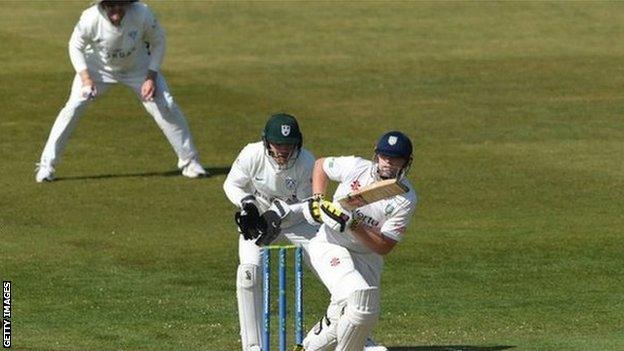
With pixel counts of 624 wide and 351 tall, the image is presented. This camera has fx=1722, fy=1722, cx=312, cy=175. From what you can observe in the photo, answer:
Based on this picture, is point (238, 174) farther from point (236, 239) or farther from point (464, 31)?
point (464, 31)

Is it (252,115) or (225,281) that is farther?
(252,115)

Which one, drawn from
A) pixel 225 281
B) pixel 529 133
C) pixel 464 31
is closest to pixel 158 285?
pixel 225 281

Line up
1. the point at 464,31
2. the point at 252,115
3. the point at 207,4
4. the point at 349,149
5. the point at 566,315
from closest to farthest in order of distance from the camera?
the point at 566,315 < the point at 349,149 < the point at 252,115 < the point at 464,31 < the point at 207,4

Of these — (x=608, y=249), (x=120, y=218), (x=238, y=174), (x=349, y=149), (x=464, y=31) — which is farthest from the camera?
(x=464, y=31)

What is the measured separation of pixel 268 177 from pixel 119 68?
735cm

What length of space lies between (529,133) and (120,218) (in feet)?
22.0

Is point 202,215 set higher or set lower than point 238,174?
lower

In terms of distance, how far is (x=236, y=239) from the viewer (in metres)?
17.7

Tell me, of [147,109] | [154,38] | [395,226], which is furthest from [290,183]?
[147,109]

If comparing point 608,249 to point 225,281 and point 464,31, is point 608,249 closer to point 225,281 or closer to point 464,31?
point 225,281

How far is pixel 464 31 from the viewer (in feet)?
101

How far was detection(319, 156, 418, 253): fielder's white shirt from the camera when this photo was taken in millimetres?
12320

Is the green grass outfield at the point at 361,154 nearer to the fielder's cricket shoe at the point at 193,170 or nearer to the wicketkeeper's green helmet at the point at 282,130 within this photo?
the fielder's cricket shoe at the point at 193,170

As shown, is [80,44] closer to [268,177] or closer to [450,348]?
[268,177]
